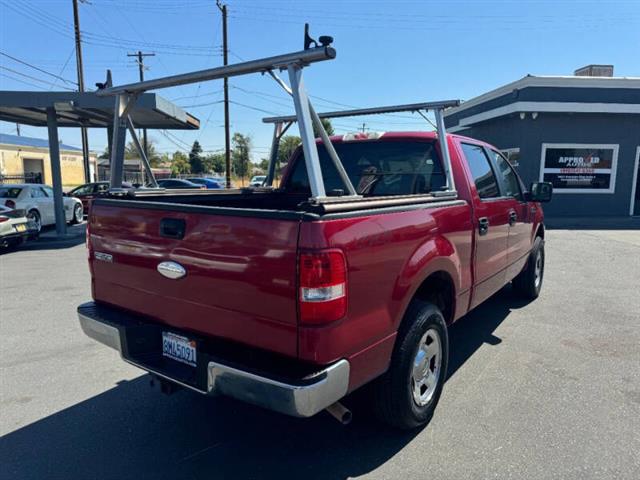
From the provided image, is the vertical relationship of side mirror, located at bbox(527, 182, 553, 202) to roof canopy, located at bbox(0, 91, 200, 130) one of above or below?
below

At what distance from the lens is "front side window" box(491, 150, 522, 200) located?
502cm

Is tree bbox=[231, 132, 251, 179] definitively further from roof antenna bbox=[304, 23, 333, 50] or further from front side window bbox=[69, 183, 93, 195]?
roof antenna bbox=[304, 23, 333, 50]

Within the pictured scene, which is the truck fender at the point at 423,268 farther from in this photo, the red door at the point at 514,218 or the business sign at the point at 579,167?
the business sign at the point at 579,167

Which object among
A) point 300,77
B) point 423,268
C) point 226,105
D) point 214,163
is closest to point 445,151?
point 423,268

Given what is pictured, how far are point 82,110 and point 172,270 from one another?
11.9 m

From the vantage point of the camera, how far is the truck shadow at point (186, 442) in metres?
2.75

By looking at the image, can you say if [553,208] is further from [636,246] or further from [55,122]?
[55,122]

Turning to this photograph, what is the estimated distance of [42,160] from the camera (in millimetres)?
46000

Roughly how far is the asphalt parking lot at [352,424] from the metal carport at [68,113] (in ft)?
25.4

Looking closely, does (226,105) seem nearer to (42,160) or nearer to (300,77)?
(300,77)

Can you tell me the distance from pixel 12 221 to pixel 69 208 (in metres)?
5.78

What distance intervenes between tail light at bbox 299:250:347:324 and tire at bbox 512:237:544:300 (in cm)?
452

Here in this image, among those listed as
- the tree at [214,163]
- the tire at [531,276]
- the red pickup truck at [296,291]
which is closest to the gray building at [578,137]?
the tire at [531,276]

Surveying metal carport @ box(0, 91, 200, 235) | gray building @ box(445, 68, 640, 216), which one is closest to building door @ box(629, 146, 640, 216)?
gray building @ box(445, 68, 640, 216)
